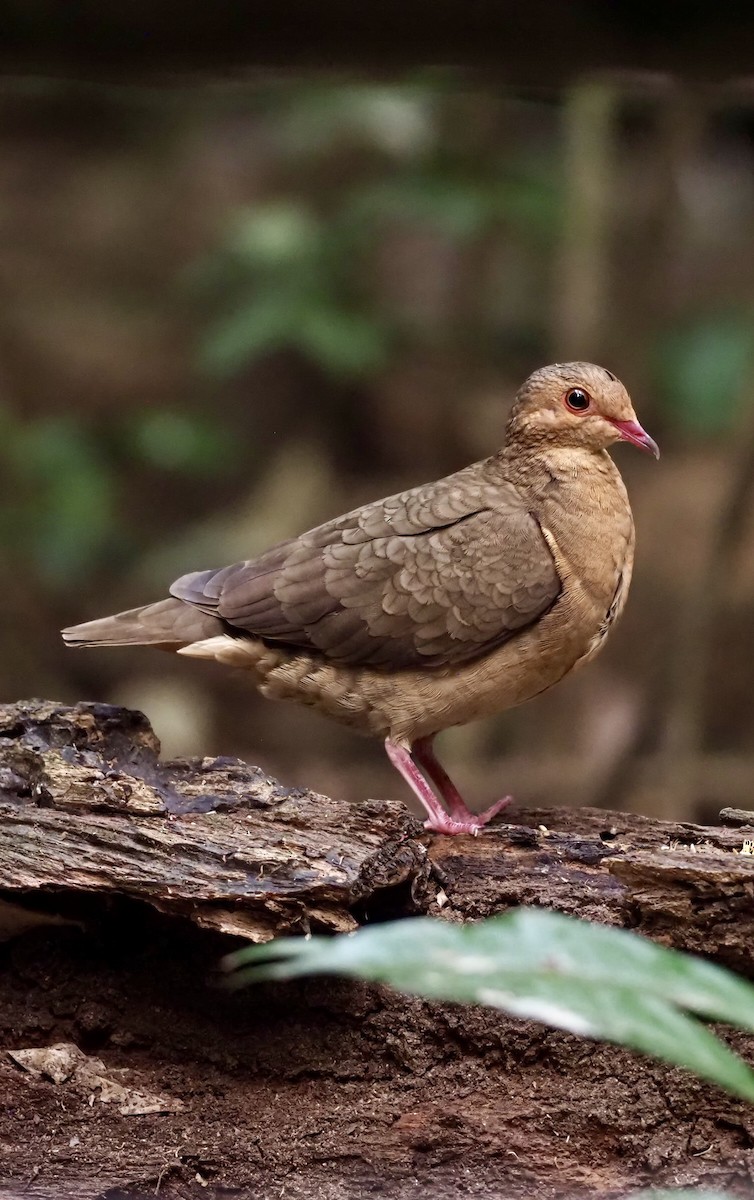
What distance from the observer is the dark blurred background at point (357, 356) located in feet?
23.6

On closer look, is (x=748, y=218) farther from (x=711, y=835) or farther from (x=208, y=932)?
(x=208, y=932)

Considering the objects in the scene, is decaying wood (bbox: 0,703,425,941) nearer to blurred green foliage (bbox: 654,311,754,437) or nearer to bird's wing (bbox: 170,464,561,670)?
bird's wing (bbox: 170,464,561,670)

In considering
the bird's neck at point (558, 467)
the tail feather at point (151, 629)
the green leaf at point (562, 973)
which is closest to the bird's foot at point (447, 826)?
the tail feather at point (151, 629)

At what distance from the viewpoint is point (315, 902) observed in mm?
2906

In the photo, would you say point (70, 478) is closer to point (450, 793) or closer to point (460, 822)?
point (450, 793)

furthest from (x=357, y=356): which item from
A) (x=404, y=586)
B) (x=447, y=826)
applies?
(x=447, y=826)

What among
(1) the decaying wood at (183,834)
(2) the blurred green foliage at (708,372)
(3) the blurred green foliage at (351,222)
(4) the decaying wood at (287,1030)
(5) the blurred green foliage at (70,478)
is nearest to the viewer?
(4) the decaying wood at (287,1030)

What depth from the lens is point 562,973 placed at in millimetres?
1070

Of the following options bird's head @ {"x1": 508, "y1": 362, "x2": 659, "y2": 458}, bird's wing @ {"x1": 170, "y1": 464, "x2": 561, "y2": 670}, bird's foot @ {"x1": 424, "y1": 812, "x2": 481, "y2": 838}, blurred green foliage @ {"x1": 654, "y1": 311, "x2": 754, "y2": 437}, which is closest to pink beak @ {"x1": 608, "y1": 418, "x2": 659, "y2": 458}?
bird's head @ {"x1": 508, "y1": 362, "x2": 659, "y2": 458}

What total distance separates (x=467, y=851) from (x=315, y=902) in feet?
1.99

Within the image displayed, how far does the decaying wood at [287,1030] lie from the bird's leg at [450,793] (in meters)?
0.75

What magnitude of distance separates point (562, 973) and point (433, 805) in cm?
281

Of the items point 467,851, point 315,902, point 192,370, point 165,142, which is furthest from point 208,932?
point 165,142

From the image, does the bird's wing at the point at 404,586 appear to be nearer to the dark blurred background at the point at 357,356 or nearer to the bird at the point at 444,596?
the bird at the point at 444,596
